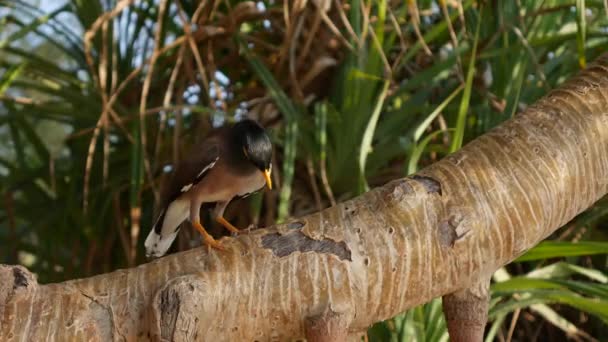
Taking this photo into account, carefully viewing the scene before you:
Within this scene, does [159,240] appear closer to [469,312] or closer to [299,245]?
[299,245]

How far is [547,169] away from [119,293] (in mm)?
686

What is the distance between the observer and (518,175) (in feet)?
4.58

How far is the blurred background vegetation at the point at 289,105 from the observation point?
2252mm

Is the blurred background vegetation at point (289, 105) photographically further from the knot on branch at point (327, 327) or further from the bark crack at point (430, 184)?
the knot on branch at point (327, 327)

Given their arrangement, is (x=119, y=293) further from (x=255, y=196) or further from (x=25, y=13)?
(x=25, y=13)

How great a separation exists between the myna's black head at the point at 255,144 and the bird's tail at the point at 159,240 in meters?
0.35

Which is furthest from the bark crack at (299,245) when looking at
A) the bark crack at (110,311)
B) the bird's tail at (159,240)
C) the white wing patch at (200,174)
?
the bird's tail at (159,240)

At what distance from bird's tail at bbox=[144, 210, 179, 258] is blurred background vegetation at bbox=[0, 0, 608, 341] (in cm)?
5

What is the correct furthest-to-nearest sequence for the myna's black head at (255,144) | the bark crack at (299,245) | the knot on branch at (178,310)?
the myna's black head at (255,144), the bark crack at (299,245), the knot on branch at (178,310)

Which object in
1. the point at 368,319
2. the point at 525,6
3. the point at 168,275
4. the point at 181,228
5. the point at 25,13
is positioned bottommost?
the point at 368,319

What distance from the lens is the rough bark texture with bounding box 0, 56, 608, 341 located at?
1.25 metres

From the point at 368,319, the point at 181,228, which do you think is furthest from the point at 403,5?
the point at 368,319

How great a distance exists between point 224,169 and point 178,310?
3.11 feet

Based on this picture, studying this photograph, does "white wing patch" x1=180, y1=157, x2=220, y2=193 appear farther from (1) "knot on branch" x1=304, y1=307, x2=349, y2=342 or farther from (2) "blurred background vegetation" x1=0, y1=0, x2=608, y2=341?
(1) "knot on branch" x1=304, y1=307, x2=349, y2=342
